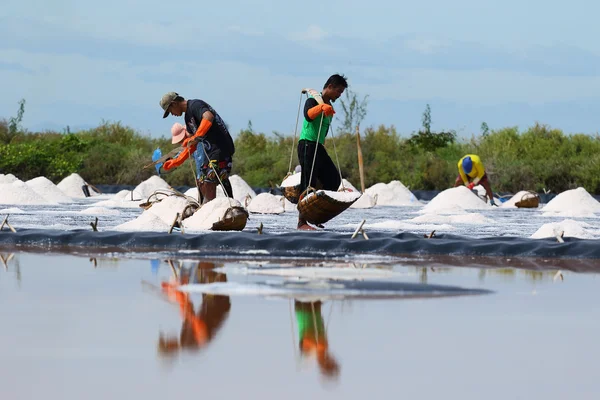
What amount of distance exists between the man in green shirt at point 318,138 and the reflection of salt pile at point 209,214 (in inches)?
24.4

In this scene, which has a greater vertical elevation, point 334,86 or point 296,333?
point 334,86

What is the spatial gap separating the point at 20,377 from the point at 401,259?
12.9 ft

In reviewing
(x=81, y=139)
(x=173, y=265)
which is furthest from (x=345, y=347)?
(x=81, y=139)

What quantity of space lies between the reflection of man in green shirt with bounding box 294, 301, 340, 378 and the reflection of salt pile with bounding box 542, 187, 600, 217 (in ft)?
32.8

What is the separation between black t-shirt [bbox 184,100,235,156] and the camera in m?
9.18

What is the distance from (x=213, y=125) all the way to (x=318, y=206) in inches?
43.4

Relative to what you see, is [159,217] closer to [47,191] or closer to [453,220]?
[453,220]

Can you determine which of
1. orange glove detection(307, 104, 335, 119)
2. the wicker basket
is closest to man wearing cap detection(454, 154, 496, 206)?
the wicker basket

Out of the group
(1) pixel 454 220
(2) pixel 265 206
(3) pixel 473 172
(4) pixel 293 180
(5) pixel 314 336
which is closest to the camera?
(5) pixel 314 336

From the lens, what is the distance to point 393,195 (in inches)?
688

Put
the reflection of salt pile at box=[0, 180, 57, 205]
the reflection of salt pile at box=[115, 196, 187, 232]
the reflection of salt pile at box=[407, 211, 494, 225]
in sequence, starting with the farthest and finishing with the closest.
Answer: the reflection of salt pile at box=[0, 180, 57, 205] < the reflection of salt pile at box=[407, 211, 494, 225] < the reflection of salt pile at box=[115, 196, 187, 232]

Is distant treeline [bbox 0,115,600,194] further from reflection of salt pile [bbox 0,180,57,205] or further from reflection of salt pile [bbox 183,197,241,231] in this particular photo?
reflection of salt pile [bbox 183,197,241,231]

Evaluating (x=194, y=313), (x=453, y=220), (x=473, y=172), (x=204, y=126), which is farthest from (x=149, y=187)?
(x=194, y=313)

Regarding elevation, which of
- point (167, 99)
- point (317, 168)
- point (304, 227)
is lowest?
point (304, 227)
